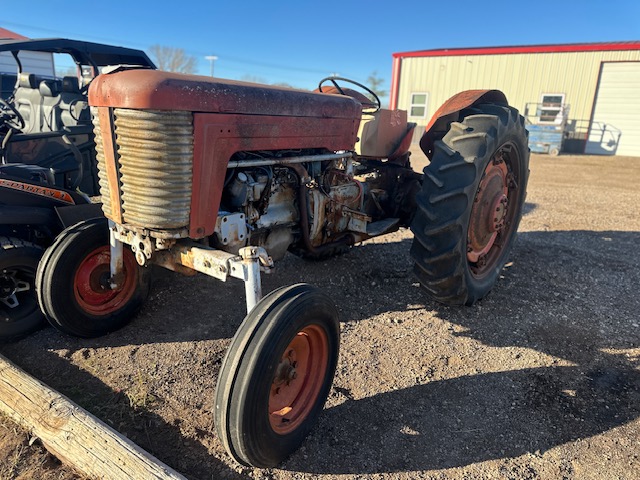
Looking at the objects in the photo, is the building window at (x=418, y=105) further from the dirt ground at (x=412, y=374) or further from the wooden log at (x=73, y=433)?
the wooden log at (x=73, y=433)

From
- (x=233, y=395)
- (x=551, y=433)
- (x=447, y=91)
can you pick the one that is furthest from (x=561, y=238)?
(x=447, y=91)

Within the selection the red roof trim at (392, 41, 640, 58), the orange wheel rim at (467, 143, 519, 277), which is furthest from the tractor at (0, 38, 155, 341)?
the red roof trim at (392, 41, 640, 58)

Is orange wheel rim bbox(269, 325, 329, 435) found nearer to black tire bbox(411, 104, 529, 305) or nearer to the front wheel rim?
black tire bbox(411, 104, 529, 305)

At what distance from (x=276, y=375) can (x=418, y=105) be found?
20008 millimetres

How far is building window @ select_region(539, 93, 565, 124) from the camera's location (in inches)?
693

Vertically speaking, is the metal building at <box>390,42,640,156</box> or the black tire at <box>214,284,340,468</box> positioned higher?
the metal building at <box>390,42,640,156</box>

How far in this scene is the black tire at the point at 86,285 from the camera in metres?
2.87

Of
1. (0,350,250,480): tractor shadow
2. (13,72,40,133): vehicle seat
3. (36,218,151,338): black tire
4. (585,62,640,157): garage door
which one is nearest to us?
(0,350,250,480): tractor shadow

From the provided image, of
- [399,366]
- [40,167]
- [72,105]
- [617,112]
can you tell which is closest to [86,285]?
[40,167]

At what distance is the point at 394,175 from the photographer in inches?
170

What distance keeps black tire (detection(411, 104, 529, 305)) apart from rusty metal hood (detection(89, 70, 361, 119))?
3.94 ft

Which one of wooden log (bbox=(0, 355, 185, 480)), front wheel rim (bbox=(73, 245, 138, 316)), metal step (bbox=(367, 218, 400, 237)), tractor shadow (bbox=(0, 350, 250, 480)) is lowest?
tractor shadow (bbox=(0, 350, 250, 480))

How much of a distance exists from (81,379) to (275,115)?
1899 millimetres

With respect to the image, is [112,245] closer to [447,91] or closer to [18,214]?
[18,214]
